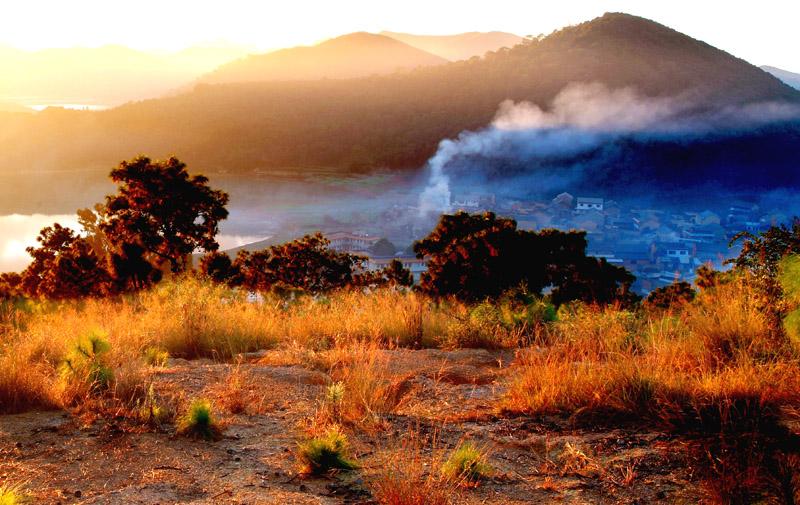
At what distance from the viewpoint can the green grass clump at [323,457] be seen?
10.9 feet

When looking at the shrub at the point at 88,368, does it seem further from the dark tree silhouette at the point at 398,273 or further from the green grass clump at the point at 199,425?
the dark tree silhouette at the point at 398,273

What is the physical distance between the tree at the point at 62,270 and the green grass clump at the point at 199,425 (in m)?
12.3

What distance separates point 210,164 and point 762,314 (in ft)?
280

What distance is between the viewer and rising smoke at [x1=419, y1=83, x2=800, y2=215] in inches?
4614

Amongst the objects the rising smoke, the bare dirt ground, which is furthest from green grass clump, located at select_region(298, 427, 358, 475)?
the rising smoke

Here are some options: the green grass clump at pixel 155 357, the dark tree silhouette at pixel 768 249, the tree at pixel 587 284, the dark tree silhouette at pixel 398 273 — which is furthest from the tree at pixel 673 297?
the green grass clump at pixel 155 357

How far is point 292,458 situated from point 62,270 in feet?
46.3

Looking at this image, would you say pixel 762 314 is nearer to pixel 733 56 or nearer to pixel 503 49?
pixel 503 49


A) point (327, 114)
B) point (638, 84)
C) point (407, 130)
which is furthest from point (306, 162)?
point (638, 84)

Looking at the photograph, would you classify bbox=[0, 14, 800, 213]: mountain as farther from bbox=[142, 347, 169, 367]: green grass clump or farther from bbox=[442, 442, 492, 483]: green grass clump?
bbox=[442, 442, 492, 483]: green grass clump

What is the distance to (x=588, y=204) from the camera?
10406cm

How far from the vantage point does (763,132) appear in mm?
126250

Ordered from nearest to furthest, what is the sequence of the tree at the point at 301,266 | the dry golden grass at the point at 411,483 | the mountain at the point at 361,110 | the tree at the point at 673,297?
the dry golden grass at the point at 411,483
the tree at the point at 673,297
the tree at the point at 301,266
the mountain at the point at 361,110

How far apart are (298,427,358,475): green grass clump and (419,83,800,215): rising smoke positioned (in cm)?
10659
